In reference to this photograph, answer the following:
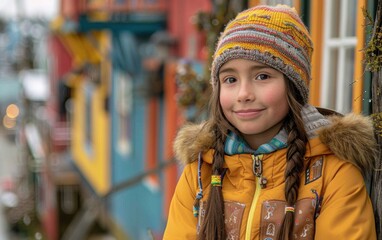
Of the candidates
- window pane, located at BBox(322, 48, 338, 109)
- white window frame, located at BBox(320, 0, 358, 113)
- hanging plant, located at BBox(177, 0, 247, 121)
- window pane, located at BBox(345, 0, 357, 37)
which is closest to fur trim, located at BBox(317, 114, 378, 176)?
white window frame, located at BBox(320, 0, 358, 113)

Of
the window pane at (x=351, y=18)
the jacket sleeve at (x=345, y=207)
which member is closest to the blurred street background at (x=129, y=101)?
the window pane at (x=351, y=18)

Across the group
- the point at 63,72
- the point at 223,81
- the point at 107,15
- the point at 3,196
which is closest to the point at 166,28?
the point at 107,15

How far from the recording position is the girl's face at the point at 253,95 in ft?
6.60

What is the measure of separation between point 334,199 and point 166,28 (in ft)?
24.9

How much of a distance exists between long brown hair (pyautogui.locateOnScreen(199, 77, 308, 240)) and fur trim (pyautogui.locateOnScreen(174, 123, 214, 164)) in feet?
0.12

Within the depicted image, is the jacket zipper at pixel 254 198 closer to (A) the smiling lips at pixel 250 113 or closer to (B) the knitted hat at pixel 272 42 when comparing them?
(A) the smiling lips at pixel 250 113

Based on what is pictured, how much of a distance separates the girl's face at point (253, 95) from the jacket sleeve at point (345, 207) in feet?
0.80

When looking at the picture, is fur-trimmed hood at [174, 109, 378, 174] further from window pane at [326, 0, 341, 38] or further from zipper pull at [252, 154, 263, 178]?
window pane at [326, 0, 341, 38]

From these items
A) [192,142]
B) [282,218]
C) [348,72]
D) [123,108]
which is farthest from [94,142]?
[282,218]

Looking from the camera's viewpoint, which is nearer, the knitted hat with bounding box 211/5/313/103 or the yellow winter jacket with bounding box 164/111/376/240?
the yellow winter jacket with bounding box 164/111/376/240

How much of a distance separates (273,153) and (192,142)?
0.99 feet

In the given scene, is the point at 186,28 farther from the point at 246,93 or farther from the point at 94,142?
the point at 94,142

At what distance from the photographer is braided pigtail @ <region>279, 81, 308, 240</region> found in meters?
1.93

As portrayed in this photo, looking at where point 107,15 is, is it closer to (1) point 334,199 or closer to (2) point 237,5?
(2) point 237,5
